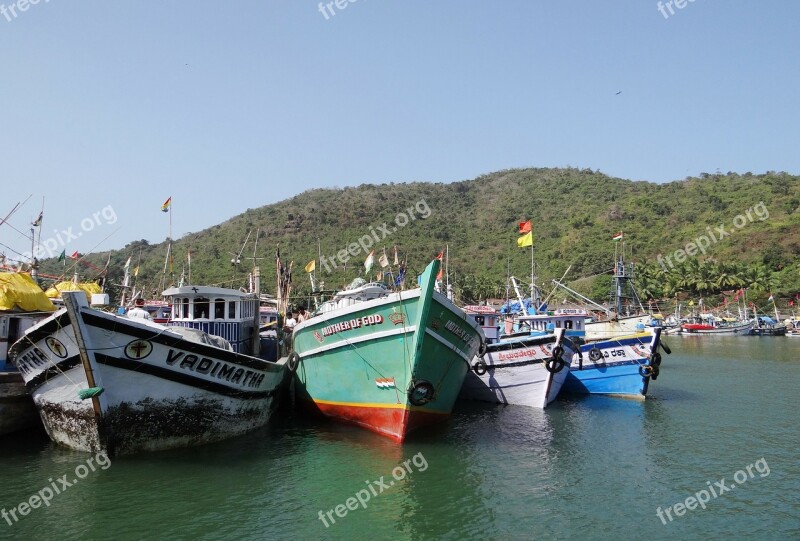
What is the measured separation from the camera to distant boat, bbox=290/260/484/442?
44.8 ft

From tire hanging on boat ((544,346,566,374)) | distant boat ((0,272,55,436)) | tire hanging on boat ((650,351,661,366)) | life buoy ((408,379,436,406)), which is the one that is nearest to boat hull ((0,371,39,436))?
distant boat ((0,272,55,436))

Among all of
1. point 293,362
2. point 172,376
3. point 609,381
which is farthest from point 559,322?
point 172,376

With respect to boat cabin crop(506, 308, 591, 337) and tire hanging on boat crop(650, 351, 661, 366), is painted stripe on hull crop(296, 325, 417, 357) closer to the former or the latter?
tire hanging on boat crop(650, 351, 661, 366)

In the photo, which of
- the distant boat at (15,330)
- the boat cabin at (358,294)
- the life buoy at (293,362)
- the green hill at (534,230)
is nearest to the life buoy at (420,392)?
the boat cabin at (358,294)

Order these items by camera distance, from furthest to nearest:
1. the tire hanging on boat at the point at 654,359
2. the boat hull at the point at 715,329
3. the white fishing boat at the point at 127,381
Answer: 1. the boat hull at the point at 715,329
2. the tire hanging on boat at the point at 654,359
3. the white fishing boat at the point at 127,381

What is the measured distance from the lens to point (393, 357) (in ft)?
46.0

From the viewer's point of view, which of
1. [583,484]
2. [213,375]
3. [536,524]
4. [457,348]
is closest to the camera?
[536,524]

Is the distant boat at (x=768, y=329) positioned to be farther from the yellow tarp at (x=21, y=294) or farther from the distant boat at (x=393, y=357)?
the yellow tarp at (x=21, y=294)

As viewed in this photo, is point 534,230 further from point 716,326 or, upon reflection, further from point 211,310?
point 211,310

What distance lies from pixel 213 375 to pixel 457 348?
20.4 feet

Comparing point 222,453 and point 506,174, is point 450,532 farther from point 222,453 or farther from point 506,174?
point 506,174

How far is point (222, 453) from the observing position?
43.5ft

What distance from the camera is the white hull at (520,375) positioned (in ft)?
64.6

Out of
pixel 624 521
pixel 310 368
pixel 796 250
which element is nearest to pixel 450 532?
pixel 624 521
